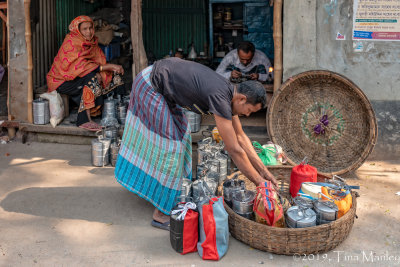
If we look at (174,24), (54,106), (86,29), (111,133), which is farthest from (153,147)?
(174,24)

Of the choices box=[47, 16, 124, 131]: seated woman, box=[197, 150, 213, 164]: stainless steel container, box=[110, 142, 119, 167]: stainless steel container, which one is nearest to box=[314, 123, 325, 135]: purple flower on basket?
box=[197, 150, 213, 164]: stainless steel container

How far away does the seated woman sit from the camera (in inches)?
242

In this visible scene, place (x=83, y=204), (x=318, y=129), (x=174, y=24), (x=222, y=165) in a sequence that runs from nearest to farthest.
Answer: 1. (x=83, y=204)
2. (x=222, y=165)
3. (x=318, y=129)
4. (x=174, y=24)

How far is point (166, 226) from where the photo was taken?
147 inches

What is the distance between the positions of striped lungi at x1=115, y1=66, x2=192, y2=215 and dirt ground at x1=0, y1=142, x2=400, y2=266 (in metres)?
0.32

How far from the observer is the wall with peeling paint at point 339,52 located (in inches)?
202

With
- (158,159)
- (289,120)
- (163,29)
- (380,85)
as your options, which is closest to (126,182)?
(158,159)

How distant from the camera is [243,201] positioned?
3480 mm

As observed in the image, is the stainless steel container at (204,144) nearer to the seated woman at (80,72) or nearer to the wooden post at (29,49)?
the seated woman at (80,72)

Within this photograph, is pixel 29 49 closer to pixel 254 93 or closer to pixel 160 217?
pixel 160 217

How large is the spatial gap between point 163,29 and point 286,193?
608cm

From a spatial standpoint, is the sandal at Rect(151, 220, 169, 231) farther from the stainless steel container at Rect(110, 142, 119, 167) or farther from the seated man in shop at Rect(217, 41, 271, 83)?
the seated man in shop at Rect(217, 41, 271, 83)

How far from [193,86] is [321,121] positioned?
2.21 metres

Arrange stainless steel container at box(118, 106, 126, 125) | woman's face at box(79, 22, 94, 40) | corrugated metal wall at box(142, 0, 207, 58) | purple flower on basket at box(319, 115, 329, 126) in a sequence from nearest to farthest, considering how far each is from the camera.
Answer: purple flower on basket at box(319, 115, 329, 126) < stainless steel container at box(118, 106, 126, 125) < woman's face at box(79, 22, 94, 40) < corrugated metal wall at box(142, 0, 207, 58)
